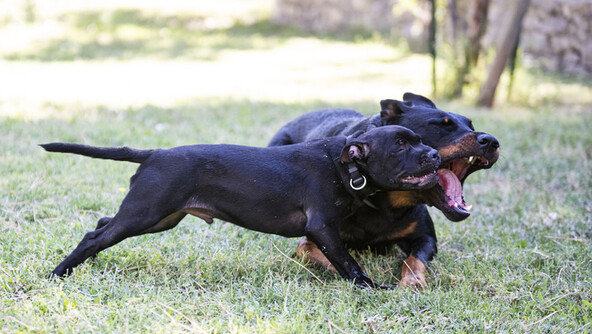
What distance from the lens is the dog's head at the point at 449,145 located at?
4.14 m

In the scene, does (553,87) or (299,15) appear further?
(299,15)

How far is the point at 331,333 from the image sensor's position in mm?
3303

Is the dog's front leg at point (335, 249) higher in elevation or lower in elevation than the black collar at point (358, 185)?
lower

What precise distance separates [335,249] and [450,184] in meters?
0.96

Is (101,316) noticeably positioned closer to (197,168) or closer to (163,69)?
(197,168)

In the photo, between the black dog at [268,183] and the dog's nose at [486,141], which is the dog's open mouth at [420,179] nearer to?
the black dog at [268,183]

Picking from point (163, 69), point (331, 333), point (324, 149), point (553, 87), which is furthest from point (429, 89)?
point (331, 333)

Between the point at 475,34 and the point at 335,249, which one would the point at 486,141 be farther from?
the point at 475,34

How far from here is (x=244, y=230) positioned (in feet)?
16.7

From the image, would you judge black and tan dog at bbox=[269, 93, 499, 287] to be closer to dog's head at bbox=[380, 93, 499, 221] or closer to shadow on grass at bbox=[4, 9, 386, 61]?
dog's head at bbox=[380, 93, 499, 221]

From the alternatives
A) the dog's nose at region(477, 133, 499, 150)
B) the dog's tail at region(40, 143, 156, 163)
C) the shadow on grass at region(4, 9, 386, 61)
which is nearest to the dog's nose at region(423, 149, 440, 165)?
the dog's nose at region(477, 133, 499, 150)

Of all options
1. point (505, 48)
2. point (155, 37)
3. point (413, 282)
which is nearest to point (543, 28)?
point (505, 48)

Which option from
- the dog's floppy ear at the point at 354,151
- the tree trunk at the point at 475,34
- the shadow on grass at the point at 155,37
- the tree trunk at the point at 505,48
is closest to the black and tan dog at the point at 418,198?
the dog's floppy ear at the point at 354,151

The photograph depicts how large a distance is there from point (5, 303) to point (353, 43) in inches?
587
